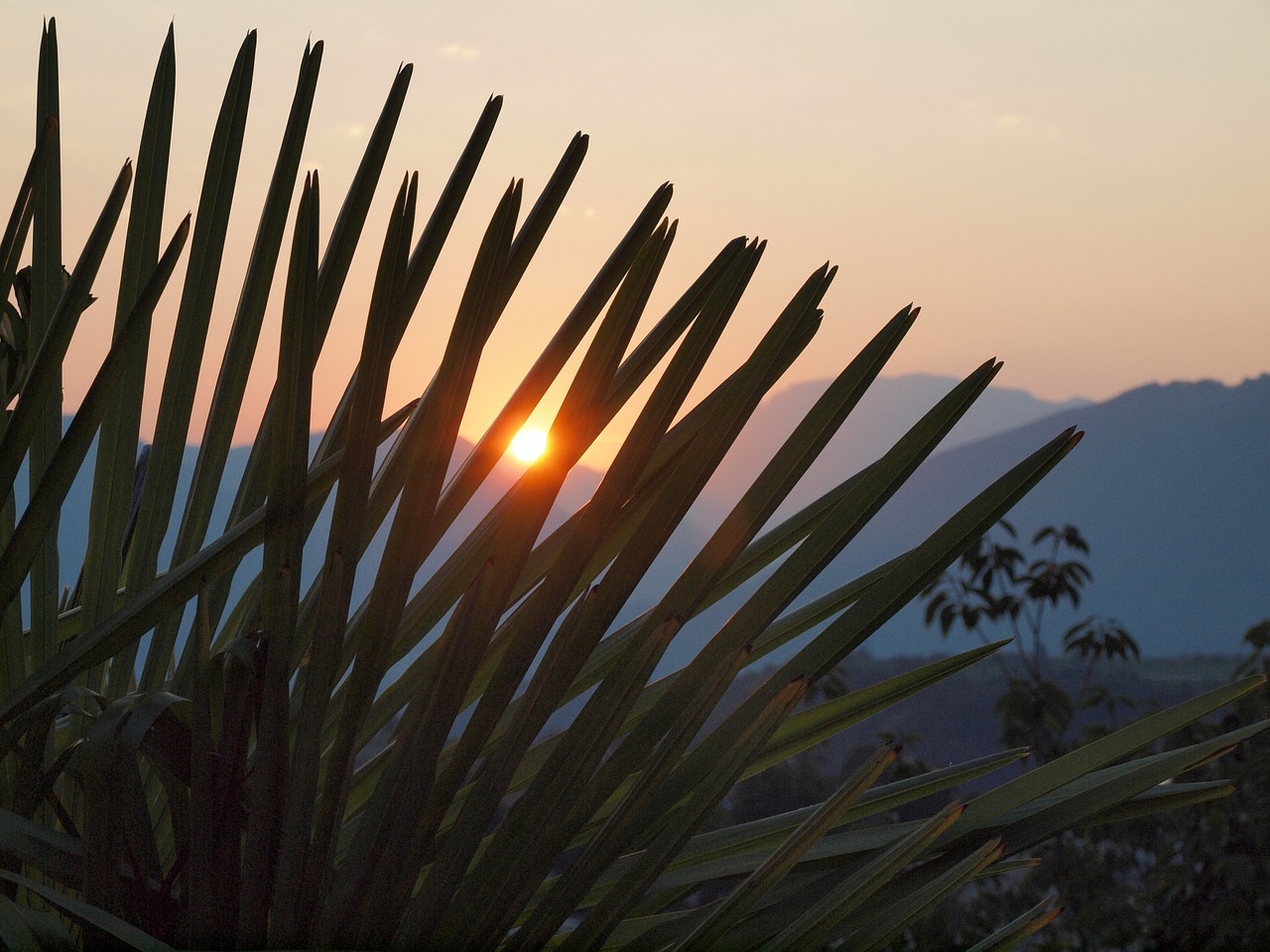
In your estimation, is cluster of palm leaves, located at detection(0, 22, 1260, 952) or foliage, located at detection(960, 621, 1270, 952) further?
foliage, located at detection(960, 621, 1270, 952)

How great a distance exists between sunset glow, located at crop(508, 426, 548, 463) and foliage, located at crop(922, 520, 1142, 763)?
A: 3.05 metres

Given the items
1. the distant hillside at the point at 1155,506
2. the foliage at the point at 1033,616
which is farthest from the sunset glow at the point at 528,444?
the distant hillside at the point at 1155,506

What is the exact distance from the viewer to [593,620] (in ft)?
1.32

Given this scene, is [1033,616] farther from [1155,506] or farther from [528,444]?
[1155,506]

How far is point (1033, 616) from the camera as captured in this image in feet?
12.2

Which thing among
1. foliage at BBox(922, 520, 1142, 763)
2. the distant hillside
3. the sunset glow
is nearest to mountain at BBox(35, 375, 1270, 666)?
the distant hillside

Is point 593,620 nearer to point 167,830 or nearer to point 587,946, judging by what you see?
point 587,946

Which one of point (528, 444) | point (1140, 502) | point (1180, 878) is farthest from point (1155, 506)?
point (528, 444)

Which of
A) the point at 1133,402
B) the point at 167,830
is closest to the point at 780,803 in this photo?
the point at 167,830

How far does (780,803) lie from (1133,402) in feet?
74.5

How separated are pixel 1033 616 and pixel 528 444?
3.57 metres

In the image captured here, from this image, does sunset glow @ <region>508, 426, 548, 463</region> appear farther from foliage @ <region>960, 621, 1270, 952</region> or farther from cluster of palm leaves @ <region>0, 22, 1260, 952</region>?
foliage @ <region>960, 621, 1270, 952</region>

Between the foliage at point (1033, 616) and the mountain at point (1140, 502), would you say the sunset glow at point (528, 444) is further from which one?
the mountain at point (1140, 502)

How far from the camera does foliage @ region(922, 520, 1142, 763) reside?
346 centimetres
